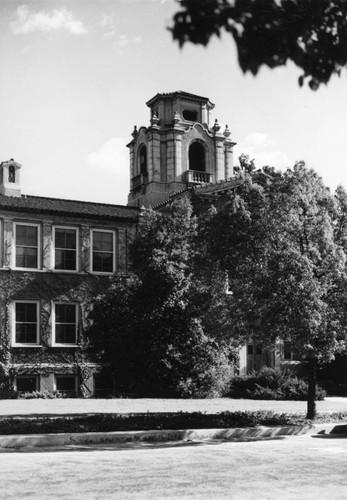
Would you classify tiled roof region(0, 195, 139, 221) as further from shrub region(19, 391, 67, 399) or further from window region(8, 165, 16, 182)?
shrub region(19, 391, 67, 399)

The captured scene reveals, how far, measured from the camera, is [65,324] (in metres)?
33.2

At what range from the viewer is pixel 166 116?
165 feet

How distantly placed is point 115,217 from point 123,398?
30.5ft

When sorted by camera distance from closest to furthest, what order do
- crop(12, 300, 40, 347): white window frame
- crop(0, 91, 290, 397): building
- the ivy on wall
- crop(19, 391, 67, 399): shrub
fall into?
1. crop(19, 391, 67, 399): shrub
2. the ivy on wall
3. crop(12, 300, 40, 347): white window frame
4. crop(0, 91, 290, 397): building

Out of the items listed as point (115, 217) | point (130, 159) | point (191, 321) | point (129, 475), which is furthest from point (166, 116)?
point (129, 475)

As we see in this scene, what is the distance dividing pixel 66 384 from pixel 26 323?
3.28 m

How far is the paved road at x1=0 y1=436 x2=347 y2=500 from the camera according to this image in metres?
8.94

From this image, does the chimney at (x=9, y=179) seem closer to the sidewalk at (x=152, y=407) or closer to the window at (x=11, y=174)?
the window at (x=11, y=174)

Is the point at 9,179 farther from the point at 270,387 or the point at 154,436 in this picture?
the point at 154,436

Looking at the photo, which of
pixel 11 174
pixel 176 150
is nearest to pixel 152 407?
pixel 11 174

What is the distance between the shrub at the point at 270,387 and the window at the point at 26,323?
8.94 meters

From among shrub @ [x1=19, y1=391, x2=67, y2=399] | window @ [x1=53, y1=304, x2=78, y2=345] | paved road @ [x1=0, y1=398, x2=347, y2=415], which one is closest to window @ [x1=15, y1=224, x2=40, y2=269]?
window @ [x1=53, y1=304, x2=78, y2=345]

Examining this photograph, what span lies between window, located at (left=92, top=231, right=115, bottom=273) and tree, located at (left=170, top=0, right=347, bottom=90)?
29821mm

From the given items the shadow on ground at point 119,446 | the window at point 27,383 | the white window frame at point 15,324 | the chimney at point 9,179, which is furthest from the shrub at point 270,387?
the chimney at point 9,179
